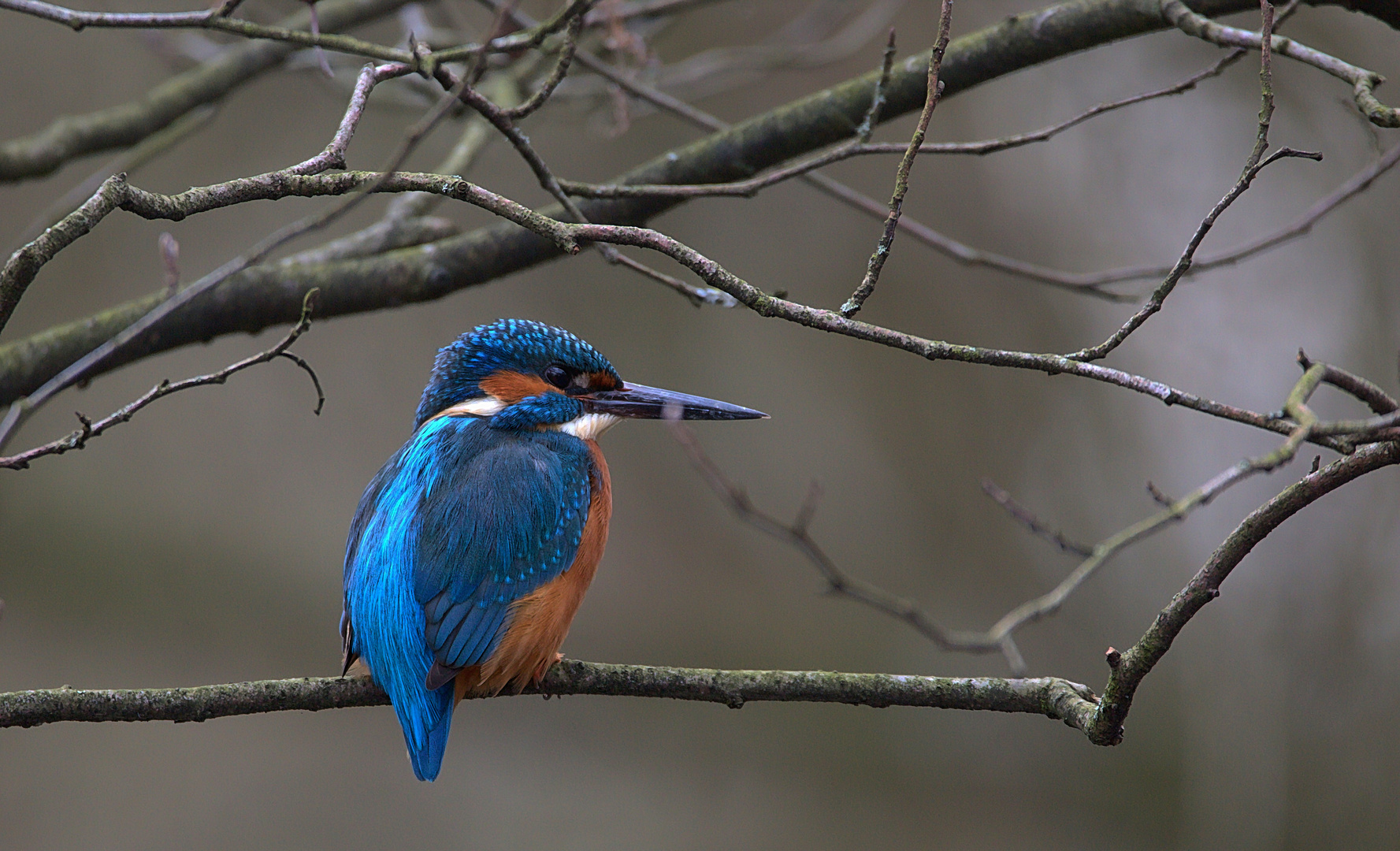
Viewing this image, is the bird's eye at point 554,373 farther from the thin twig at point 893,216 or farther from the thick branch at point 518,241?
the thin twig at point 893,216

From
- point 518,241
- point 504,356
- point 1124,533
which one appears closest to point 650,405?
point 504,356

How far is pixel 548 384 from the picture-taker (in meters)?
2.54

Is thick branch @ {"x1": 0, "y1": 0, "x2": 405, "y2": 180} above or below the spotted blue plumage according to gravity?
above

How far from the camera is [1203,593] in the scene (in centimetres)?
129

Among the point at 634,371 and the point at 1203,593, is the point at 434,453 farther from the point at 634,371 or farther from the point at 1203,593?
the point at 634,371

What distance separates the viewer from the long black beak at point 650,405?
250 centimetres

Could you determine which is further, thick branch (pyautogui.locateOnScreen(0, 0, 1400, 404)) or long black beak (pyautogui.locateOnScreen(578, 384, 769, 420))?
long black beak (pyautogui.locateOnScreen(578, 384, 769, 420))

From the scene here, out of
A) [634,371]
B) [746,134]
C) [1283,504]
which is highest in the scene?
[746,134]

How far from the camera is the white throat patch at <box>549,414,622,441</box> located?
252cm

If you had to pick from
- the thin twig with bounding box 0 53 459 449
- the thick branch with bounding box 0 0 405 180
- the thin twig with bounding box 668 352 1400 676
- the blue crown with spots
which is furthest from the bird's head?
the thick branch with bounding box 0 0 405 180

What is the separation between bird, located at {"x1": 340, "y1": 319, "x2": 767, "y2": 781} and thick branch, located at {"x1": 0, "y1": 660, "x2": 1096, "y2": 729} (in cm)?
20

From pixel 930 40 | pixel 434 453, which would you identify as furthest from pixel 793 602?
pixel 434 453

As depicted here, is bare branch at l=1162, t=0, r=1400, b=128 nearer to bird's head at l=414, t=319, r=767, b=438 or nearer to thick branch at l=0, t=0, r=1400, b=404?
thick branch at l=0, t=0, r=1400, b=404

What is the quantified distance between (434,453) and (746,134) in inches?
38.3
